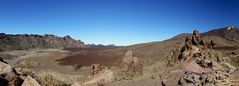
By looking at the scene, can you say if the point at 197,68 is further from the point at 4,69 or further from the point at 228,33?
the point at 228,33

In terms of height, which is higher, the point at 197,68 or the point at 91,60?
the point at 197,68

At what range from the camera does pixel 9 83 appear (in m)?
13.4

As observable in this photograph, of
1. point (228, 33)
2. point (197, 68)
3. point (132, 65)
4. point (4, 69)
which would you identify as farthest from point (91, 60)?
point (228, 33)

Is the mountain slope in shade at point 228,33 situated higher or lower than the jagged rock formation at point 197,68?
higher

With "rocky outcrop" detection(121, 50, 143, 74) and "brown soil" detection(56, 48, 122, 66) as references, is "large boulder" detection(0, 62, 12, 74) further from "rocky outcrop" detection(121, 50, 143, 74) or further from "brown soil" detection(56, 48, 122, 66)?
"brown soil" detection(56, 48, 122, 66)

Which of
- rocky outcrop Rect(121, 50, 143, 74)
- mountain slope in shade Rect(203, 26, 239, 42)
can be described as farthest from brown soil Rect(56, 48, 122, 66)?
mountain slope in shade Rect(203, 26, 239, 42)

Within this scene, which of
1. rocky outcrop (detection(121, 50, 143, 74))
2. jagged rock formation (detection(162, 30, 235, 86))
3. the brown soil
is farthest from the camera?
the brown soil

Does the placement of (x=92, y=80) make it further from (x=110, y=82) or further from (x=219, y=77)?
(x=219, y=77)

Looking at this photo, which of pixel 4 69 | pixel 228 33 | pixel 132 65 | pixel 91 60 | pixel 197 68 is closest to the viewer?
pixel 4 69

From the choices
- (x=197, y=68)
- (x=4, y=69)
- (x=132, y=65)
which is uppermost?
(x=4, y=69)

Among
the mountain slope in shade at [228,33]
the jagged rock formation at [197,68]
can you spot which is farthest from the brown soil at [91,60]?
the mountain slope in shade at [228,33]

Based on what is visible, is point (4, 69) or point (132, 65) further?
point (132, 65)

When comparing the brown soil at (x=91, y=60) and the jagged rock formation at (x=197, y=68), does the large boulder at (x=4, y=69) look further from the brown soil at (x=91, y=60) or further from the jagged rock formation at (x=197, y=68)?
the brown soil at (x=91, y=60)

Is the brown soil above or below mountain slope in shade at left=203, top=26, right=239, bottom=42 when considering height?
below
